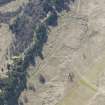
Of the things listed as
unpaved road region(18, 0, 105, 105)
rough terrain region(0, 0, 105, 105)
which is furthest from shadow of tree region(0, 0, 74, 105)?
unpaved road region(18, 0, 105, 105)

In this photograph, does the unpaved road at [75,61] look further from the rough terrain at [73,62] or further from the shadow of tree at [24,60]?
the shadow of tree at [24,60]

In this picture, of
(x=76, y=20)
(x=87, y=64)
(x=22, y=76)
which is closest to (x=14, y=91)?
(x=22, y=76)

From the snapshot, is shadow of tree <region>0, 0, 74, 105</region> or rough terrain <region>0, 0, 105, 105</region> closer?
rough terrain <region>0, 0, 105, 105</region>

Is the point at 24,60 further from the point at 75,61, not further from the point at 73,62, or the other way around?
the point at 75,61

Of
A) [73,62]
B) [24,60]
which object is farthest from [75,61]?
[24,60]

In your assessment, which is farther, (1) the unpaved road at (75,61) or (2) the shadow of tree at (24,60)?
(2) the shadow of tree at (24,60)

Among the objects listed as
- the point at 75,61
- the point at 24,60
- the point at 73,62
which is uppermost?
the point at 24,60

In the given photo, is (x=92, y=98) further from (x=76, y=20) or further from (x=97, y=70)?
(x=76, y=20)

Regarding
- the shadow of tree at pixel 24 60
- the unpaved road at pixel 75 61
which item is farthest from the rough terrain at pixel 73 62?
the shadow of tree at pixel 24 60

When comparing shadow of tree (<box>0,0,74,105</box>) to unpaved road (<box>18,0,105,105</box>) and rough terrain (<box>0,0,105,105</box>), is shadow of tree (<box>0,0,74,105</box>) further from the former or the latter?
unpaved road (<box>18,0,105,105</box>)
